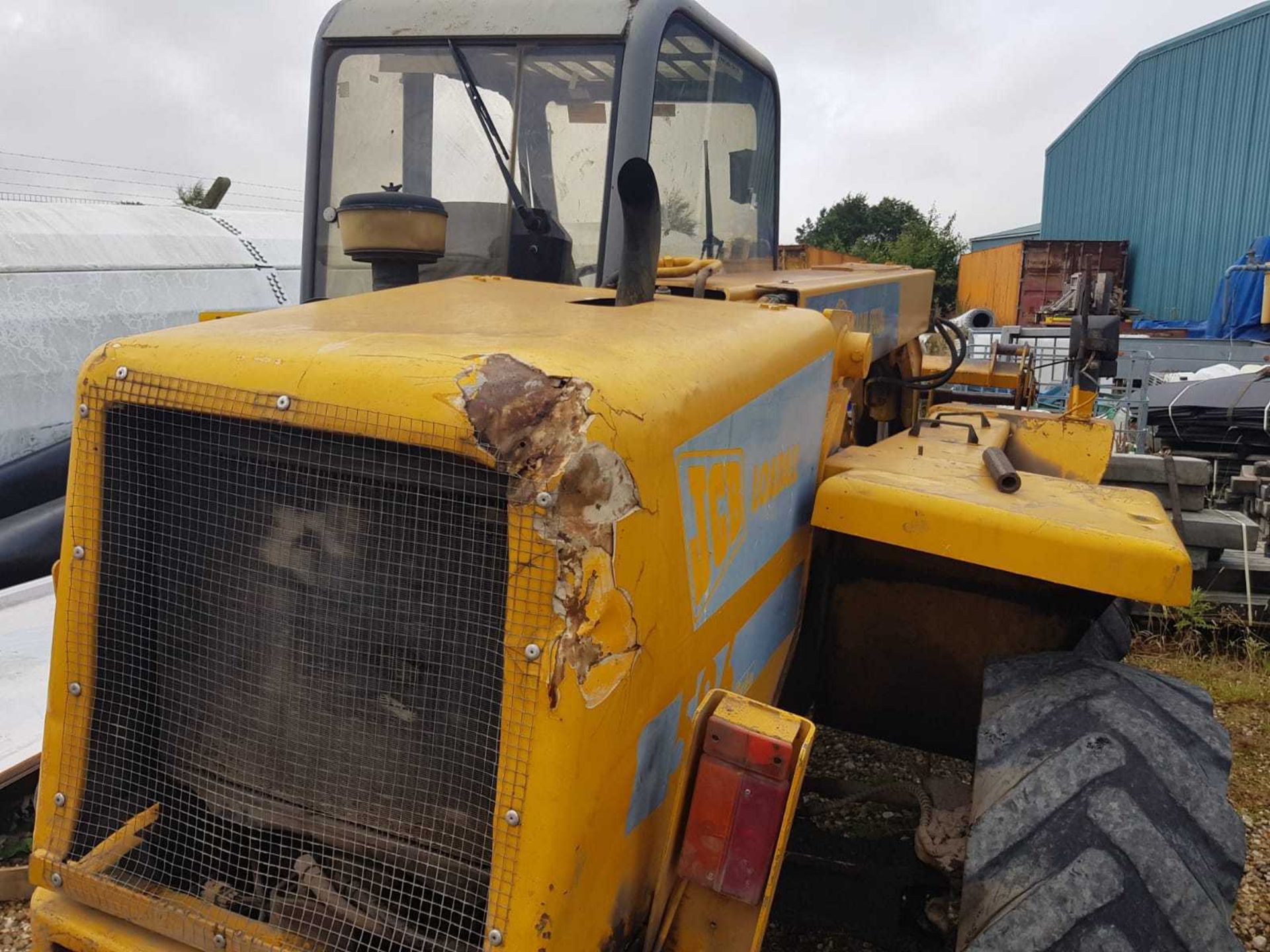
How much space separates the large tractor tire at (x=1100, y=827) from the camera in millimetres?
1976

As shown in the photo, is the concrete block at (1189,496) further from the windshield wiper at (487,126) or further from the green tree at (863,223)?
the green tree at (863,223)

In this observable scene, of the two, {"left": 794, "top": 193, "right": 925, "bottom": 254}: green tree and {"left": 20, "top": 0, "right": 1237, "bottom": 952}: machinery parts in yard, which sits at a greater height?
{"left": 794, "top": 193, "right": 925, "bottom": 254}: green tree

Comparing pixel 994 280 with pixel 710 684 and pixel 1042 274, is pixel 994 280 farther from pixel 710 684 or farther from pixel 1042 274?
pixel 710 684

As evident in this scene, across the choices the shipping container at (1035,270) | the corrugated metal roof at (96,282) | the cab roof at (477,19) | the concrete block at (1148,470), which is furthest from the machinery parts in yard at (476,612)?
the shipping container at (1035,270)

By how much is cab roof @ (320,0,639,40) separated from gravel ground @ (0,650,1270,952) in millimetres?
2339

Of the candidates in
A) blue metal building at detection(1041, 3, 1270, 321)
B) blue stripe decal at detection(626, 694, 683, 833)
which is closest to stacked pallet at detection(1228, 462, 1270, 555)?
blue stripe decal at detection(626, 694, 683, 833)

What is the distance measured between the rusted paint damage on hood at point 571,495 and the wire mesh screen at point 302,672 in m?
0.06

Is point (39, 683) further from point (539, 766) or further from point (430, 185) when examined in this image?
point (539, 766)

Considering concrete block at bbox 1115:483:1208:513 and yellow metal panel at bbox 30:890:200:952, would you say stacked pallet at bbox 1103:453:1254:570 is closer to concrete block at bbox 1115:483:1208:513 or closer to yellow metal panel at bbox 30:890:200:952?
concrete block at bbox 1115:483:1208:513

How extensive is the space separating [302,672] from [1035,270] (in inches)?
1008

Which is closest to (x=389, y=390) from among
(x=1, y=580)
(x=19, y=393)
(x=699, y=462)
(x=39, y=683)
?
(x=699, y=462)

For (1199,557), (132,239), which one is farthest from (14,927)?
(132,239)

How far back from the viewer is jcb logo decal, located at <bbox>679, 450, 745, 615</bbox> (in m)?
1.91

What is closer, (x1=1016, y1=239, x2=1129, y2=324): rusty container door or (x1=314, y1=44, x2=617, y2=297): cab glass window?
(x1=314, y1=44, x2=617, y2=297): cab glass window
